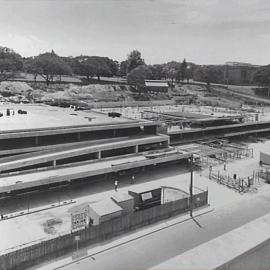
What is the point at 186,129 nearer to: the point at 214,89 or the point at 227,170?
the point at 227,170

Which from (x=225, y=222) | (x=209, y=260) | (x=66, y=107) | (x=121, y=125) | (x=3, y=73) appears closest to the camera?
(x=209, y=260)

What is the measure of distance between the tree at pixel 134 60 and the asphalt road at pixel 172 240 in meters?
112

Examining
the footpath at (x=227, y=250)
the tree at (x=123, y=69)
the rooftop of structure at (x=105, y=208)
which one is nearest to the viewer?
the footpath at (x=227, y=250)

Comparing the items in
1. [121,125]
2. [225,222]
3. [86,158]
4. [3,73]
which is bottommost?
[225,222]

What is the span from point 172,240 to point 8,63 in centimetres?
9695

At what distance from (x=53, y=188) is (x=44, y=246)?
1379 cm

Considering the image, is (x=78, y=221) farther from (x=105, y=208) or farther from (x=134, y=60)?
(x=134, y=60)

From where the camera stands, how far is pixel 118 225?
27922mm

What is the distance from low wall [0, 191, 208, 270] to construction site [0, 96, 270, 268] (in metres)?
0.57

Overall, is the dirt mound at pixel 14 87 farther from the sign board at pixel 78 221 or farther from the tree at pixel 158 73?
the sign board at pixel 78 221

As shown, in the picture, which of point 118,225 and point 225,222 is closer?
point 118,225

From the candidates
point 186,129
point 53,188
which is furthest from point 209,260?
point 186,129

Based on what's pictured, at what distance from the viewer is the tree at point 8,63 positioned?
108 metres

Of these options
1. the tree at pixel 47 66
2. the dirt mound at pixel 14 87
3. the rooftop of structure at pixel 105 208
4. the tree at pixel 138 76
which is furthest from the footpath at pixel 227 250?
the tree at pixel 47 66
